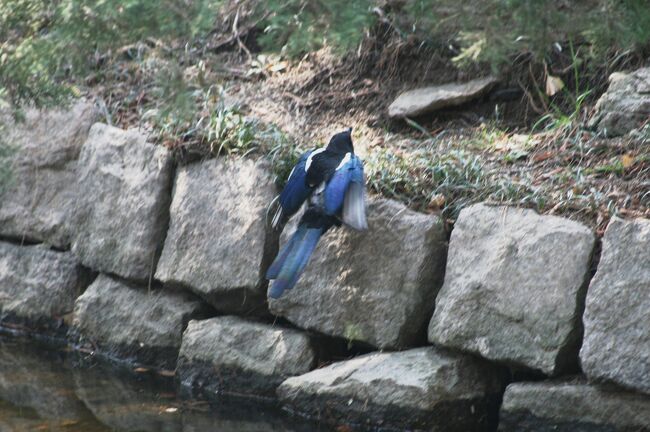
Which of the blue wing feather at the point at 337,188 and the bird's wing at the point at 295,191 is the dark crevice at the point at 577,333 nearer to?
the blue wing feather at the point at 337,188

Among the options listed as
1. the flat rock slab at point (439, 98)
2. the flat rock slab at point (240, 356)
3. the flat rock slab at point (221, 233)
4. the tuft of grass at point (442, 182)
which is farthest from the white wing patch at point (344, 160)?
the flat rock slab at point (439, 98)

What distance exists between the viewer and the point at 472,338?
519 cm

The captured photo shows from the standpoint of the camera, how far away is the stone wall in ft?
16.2

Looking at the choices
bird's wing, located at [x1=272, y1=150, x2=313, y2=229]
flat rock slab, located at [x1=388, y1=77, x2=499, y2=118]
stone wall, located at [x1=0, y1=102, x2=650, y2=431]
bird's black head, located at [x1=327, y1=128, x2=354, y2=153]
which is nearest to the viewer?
stone wall, located at [x1=0, y1=102, x2=650, y2=431]

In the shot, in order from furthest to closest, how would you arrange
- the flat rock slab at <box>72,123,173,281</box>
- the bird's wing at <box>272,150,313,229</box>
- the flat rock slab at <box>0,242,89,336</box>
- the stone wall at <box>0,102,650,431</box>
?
the flat rock slab at <box>0,242,89,336</box> < the flat rock slab at <box>72,123,173,281</box> < the bird's wing at <box>272,150,313,229</box> < the stone wall at <box>0,102,650,431</box>

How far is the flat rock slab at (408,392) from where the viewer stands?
5.17 metres

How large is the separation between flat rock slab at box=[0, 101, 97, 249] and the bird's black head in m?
1.95

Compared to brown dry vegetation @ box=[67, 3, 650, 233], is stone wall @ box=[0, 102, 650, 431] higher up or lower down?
lower down

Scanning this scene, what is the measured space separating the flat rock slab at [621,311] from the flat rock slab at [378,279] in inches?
34.7

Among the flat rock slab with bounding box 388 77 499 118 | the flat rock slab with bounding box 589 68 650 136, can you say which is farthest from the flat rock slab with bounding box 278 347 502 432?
the flat rock slab with bounding box 388 77 499 118

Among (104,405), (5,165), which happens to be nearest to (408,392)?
(104,405)

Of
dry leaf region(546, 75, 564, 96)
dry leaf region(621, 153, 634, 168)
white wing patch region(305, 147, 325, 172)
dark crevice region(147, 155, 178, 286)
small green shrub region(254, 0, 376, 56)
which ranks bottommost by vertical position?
dark crevice region(147, 155, 178, 286)

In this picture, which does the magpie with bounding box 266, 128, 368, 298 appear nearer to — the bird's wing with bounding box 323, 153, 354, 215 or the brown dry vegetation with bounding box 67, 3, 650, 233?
the bird's wing with bounding box 323, 153, 354, 215

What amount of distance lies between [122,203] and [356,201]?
1.71 metres
